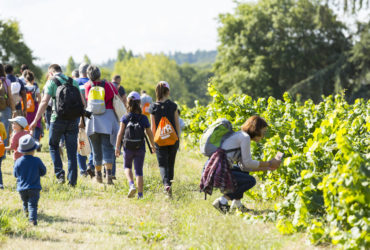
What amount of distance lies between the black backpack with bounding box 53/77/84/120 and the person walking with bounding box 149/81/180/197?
1273 millimetres

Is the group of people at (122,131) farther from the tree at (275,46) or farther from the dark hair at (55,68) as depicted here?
the tree at (275,46)

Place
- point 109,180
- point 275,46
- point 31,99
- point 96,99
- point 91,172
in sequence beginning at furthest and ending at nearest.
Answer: point 275,46 → point 31,99 → point 91,172 → point 109,180 → point 96,99

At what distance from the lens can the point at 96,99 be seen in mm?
7926

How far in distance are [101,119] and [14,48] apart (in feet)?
146

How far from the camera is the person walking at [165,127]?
7.42m

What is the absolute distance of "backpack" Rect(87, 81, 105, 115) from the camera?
7.92m

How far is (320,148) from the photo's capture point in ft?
17.2

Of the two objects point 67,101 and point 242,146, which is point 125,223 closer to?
point 242,146

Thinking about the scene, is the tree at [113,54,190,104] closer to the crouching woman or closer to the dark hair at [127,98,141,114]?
the dark hair at [127,98,141,114]

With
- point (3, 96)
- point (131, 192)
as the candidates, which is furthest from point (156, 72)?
point (131, 192)

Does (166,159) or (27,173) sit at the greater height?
(27,173)

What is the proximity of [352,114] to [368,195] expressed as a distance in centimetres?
337

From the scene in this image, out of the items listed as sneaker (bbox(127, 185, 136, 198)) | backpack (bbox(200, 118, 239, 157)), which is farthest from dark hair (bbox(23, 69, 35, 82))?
backpack (bbox(200, 118, 239, 157))

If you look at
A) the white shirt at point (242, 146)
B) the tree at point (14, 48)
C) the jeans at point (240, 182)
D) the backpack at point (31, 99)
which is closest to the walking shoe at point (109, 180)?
the jeans at point (240, 182)
